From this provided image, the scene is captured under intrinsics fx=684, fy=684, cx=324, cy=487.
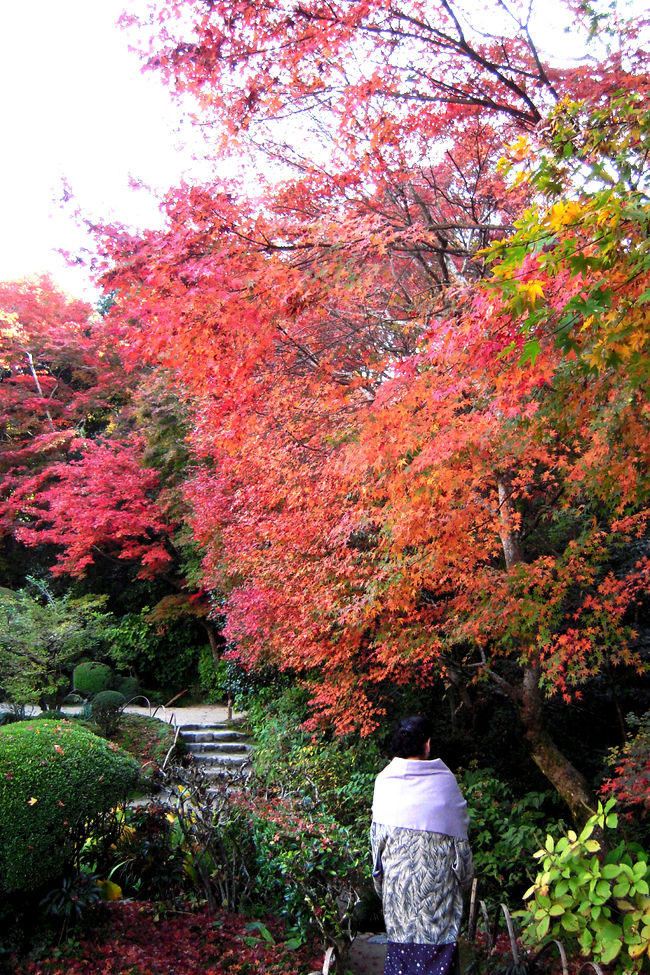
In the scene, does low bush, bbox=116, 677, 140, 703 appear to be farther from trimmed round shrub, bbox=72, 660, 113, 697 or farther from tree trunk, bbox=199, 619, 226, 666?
tree trunk, bbox=199, 619, 226, 666

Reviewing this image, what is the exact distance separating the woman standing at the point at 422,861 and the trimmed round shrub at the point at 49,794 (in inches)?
82.8

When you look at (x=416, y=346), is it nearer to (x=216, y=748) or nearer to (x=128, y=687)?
(x=216, y=748)

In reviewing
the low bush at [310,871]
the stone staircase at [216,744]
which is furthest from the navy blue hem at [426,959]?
the stone staircase at [216,744]

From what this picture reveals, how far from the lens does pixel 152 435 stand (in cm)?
1290

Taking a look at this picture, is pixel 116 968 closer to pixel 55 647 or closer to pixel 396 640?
pixel 396 640

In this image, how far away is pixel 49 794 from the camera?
12.7 feet

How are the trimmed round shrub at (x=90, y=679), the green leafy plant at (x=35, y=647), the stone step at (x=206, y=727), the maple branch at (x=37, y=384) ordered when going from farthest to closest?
the maple branch at (x=37, y=384), the trimmed round shrub at (x=90, y=679), the stone step at (x=206, y=727), the green leafy plant at (x=35, y=647)

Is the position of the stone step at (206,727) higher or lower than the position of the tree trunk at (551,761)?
lower

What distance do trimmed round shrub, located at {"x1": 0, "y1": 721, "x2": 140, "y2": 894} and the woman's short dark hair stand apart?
2.28 m

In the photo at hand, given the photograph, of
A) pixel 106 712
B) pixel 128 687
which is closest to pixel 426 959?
pixel 106 712

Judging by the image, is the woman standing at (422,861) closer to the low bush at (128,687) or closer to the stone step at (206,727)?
the stone step at (206,727)

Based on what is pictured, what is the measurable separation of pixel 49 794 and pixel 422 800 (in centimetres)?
238

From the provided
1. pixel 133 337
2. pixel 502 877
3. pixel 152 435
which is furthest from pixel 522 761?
pixel 152 435

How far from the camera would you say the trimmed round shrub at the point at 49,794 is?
3648mm
